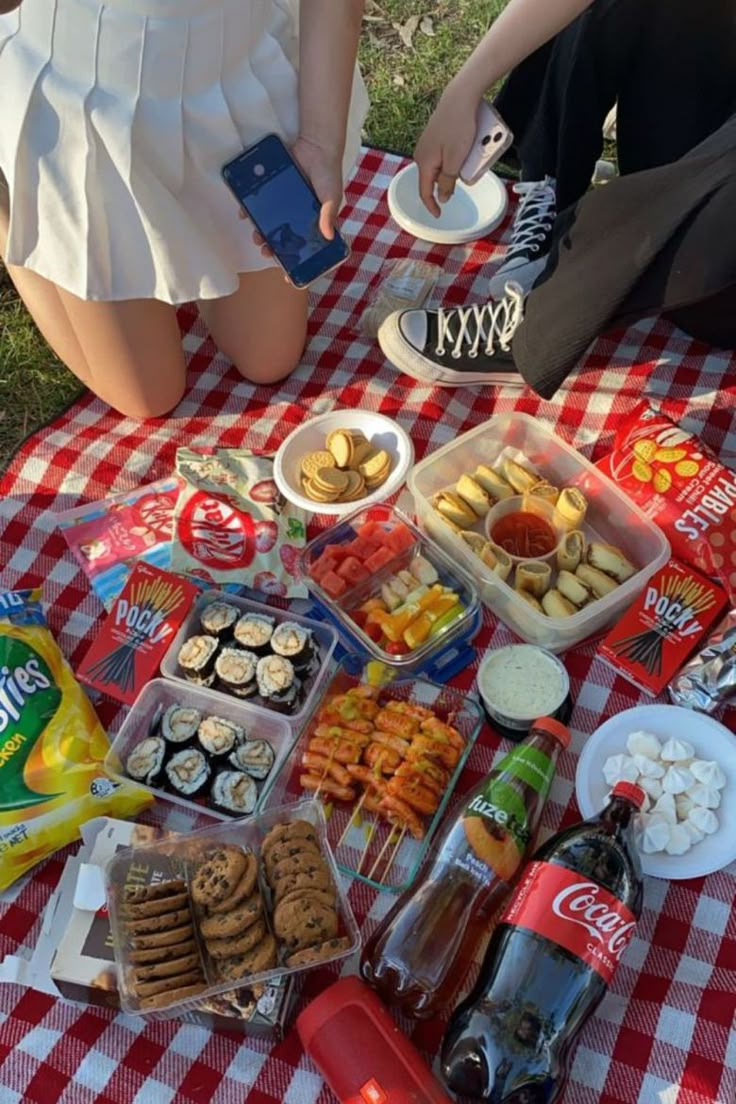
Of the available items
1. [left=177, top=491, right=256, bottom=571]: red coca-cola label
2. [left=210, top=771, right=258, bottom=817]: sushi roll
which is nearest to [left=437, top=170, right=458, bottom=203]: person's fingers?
[left=177, top=491, right=256, bottom=571]: red coca-cola label

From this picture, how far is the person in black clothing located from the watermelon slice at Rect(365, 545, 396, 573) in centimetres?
39

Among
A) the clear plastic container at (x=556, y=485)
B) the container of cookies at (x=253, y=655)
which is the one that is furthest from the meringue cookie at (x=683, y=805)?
the container of cookies at (x=253, y=655)

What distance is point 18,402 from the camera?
71.8 inches

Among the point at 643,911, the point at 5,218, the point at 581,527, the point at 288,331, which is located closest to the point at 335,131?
the point at 288,331

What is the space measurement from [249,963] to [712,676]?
71 centimetres

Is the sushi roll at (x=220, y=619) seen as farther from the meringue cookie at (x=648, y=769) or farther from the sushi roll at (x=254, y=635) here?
the meringue cookie at (x=648, y=769)

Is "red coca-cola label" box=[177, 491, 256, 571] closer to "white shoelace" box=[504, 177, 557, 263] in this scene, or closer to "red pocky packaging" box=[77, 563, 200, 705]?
"red pocky packaging" box=[77, 563, 200, 705]

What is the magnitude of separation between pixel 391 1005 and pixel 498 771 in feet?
1.02

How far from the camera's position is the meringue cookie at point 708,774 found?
4.17 ft

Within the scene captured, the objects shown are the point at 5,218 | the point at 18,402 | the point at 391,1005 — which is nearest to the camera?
the point at 391,1005

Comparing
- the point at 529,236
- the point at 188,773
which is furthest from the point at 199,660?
the point at 529,236

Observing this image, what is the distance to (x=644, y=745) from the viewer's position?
51.5 inches

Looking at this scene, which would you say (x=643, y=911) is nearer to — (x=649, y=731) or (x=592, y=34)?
(x=649, y=731)

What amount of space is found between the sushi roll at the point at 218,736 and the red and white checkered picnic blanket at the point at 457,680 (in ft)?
0.57
